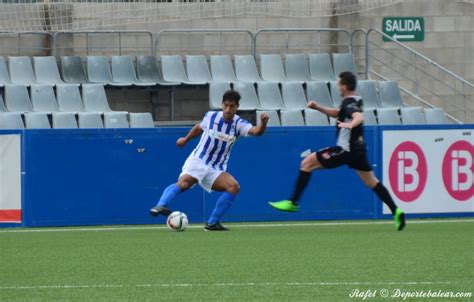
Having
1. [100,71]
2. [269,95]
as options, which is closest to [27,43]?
[100,71]

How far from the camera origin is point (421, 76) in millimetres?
23938

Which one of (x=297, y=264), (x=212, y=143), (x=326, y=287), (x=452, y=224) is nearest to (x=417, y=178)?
(x=452, y=224)

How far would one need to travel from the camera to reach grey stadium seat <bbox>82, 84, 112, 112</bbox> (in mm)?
20328

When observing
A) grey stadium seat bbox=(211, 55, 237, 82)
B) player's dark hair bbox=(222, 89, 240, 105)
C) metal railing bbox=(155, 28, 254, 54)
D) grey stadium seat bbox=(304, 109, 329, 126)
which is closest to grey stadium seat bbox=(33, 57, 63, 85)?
metal railing bbox=(155, 28, 254, 54)

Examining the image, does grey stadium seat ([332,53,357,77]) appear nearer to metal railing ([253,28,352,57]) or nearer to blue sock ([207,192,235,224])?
metal railing ([253,28,352,57])

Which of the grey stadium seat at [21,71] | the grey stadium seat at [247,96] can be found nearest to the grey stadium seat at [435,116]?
the grey stadium seat at [247,96]

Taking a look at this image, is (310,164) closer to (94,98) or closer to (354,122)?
(354,122)

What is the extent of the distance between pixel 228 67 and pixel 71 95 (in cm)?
306

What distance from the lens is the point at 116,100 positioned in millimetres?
21828

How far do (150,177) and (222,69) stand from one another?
5310 millimetres

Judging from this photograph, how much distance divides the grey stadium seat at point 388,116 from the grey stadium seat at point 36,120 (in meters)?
5.83

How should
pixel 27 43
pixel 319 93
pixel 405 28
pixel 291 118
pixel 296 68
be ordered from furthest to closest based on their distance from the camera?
pixel 405 28
pixel 296 68
pixel 319 93
pixel 27 43
pixel 291 118

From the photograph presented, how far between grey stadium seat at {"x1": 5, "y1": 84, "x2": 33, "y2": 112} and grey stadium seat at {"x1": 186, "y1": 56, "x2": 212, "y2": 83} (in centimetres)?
304

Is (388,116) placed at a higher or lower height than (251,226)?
higher
